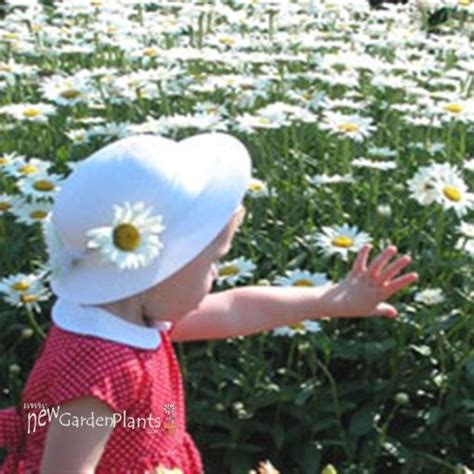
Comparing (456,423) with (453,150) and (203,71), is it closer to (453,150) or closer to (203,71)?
(453,150)

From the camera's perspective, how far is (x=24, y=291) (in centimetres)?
290

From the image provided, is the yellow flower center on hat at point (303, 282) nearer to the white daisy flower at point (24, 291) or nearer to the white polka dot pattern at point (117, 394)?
the white daisy flower at point (24, 291)

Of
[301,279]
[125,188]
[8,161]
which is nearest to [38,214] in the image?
[8,161]

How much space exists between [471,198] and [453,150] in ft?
2.45

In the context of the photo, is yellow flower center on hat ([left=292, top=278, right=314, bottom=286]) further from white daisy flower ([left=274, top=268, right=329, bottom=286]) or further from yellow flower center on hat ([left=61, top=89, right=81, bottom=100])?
yellow flower center on hat ([left=61, top=89, right=81, bottom=100])

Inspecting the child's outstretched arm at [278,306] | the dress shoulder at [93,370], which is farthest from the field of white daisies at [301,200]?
the dress shoulder at [93,370]

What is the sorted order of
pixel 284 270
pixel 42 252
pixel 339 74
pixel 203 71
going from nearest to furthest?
1. pixel 284 270
2. pixel 42 252
3. pixel 339 74
4. pixel 203 71

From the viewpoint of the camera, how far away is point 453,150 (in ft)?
12.1

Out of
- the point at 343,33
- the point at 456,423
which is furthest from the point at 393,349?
the point at 343,33

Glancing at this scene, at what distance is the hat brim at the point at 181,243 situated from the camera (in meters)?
1.81

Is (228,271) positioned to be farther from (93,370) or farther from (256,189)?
(93,370)

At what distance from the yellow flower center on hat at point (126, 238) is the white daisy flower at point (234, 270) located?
109 cm

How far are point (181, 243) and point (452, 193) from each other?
50.5 inches

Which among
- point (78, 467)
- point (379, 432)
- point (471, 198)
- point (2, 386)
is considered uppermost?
point (78, 467)
